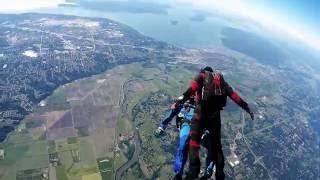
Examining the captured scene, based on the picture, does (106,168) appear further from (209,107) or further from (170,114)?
(209,107)

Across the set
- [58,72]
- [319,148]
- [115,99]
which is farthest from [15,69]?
[319,148]

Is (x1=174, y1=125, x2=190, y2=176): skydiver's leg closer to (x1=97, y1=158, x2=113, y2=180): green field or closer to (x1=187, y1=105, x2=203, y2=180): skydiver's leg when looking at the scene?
(x1=187, y1=105, x2=203, y2=180): skydiver's leg

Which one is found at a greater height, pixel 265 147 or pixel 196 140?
pixel 196 140

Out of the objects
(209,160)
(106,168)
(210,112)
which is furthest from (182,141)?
(106,168)

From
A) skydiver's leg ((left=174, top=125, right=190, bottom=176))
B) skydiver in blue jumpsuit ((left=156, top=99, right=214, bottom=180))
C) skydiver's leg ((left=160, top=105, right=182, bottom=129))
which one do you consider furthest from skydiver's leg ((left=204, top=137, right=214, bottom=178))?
skydiver's leg ((left=160, top=105, right=182, bottom=129))

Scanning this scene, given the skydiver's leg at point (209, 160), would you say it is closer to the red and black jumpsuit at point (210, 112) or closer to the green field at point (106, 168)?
the red and black jumpsuit at point (210, 112)

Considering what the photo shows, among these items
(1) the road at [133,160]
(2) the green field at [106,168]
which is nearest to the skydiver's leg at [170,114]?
(2) the green field at [106,168]

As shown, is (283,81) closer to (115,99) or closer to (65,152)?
(115,99)
